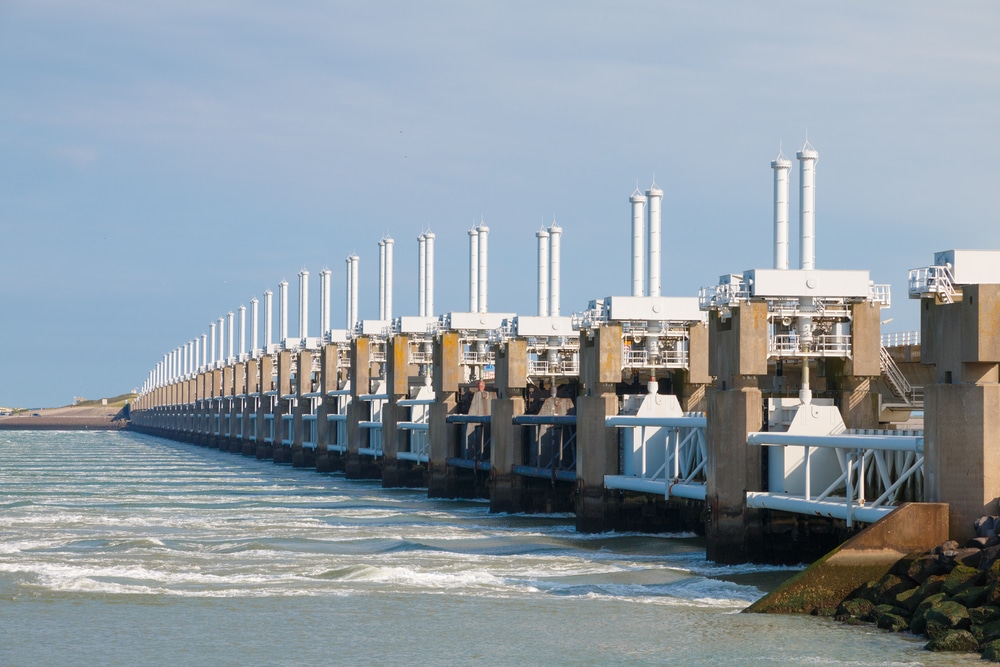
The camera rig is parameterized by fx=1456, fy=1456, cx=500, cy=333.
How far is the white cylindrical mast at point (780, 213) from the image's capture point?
4450 centimetres

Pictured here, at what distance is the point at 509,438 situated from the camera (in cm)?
6131

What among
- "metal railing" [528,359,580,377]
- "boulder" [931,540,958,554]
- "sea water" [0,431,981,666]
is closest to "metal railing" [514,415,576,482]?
"sea water" [0,431,981,666]

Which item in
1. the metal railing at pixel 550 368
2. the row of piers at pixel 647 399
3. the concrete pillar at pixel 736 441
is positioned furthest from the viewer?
the metal railing at pixel 550 368

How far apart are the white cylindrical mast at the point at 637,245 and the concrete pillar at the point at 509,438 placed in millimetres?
7628

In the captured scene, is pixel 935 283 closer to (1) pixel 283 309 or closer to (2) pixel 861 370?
(2) pixel 861 370

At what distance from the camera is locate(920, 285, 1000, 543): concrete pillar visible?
29.9 m

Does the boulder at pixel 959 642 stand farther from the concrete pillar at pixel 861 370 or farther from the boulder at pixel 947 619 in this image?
the concrete pillar at pixel 861 370

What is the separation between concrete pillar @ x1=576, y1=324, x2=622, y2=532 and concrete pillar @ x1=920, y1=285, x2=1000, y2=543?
20259 millimetres

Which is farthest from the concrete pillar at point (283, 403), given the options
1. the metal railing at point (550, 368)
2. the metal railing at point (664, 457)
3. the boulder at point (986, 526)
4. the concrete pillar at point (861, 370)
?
the boulder at point (986, 526)

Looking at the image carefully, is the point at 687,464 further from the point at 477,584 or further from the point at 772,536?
the point at 477,584

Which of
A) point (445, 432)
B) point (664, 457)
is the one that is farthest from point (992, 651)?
point (445, 432)

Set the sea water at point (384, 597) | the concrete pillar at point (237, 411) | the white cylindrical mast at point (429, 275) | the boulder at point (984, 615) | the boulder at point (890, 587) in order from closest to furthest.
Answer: the boulder at point (984, 615) → the sea water at point (384, 597) → the boulder at point (890, 587) → the white cylindrical mast at point (429, 275) → the concrete pillar at point (237, 411)

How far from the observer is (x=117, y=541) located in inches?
1907

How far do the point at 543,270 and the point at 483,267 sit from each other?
1059cm
